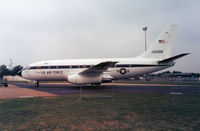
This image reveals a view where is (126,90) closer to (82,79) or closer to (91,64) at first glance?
(82,79)

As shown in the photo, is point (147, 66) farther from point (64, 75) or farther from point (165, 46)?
point (64, 75)

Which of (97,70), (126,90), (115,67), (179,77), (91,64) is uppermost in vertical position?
(91,64)

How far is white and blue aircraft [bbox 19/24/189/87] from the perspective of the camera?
Result: 17.6 m

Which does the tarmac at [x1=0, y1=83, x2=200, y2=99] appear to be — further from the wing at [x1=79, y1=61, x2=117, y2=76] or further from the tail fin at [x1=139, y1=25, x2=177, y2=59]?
the tail fin at [x1=139, y1=25, x2=177, y2=59]

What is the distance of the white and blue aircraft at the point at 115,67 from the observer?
17.6 metres

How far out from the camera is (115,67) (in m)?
18.6

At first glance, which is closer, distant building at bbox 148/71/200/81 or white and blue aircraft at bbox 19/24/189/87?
white and blue aircraft at bbox 19/24/189/87

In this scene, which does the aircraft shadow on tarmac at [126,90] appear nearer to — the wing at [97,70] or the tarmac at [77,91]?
the tarmac at [77,91]

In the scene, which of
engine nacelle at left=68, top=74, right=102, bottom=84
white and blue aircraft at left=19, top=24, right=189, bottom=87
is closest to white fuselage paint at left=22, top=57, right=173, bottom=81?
white and blue aircraft at left=19, top=24, right=189, bottom=87

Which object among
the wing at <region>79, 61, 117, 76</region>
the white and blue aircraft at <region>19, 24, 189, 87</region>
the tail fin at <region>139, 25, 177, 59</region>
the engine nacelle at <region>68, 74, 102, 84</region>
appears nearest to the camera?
the wing at <region>79, 61, 117, 76</region>

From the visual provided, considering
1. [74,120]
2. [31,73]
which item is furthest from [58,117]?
[31,73]

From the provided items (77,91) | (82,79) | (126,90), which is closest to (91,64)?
(82,79)

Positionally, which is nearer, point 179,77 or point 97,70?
point 97,70

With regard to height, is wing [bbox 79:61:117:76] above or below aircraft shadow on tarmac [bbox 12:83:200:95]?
above
